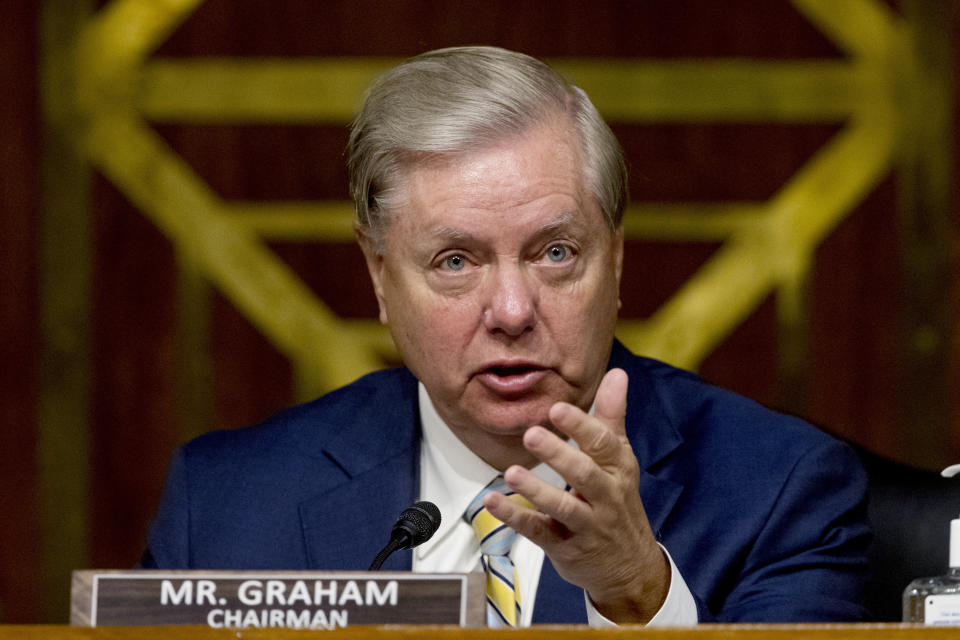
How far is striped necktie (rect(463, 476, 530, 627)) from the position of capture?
1510mm

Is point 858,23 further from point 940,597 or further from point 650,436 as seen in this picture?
point 940,597

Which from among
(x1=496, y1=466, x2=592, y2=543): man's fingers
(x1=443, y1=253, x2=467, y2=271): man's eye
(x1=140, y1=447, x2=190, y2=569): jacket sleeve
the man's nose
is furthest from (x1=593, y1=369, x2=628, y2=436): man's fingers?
(x1=140, y1=447, x2=190, y2=569): jacket sleeve

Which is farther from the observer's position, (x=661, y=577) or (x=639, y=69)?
(x=639, y=69)

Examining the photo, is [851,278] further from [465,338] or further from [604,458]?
[604,458]

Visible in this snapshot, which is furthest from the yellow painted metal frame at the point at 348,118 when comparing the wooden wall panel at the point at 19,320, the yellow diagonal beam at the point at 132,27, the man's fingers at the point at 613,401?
Result: the man's fingers at the point at 613,401

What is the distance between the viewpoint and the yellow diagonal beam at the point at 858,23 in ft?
10.3

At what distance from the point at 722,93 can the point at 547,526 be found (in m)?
2.17

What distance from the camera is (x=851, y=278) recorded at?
3129 millimetres

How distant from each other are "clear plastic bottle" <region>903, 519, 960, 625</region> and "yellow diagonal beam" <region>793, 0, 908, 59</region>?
2123mm

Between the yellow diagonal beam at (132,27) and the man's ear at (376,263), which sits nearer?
the man's ear at (376,263)

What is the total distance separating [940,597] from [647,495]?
574mm

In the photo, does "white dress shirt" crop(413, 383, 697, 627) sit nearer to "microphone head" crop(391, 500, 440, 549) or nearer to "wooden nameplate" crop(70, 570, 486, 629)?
"microphone head" crop(391, 500, 440, 549)

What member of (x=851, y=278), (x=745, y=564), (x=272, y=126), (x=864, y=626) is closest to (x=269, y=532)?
(x=745, y=564)

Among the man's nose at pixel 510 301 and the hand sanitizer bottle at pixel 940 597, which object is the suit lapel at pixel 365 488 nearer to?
the man's nose at pixel 510 301
